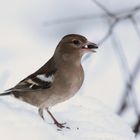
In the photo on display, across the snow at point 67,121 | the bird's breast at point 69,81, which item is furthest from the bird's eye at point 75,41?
the snow at point 67,121

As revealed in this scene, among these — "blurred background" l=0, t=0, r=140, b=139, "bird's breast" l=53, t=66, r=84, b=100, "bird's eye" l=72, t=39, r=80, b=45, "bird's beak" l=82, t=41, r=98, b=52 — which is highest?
"bird's eye" l=72, t=39, r=80, b=45

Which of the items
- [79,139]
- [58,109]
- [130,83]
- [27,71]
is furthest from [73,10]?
[79,139]

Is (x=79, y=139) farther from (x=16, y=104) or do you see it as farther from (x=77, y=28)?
(x=77, y=28)

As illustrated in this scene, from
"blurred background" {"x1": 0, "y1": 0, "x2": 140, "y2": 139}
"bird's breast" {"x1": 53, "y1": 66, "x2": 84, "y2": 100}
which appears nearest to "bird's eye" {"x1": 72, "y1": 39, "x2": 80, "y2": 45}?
"bird's breast" {"x1": 53, "y1": 66, "x2": 84, "y2": 100}

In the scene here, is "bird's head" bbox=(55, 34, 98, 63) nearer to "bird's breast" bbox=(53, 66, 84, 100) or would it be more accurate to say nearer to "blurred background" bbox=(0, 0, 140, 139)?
"bird's breast" bbox=(53, 66, 84, 100)

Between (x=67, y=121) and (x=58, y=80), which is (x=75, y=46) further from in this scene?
(x=67, y=121)

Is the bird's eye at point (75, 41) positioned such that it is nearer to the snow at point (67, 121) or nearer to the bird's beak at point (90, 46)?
the bird's beak at point (90, 46)
